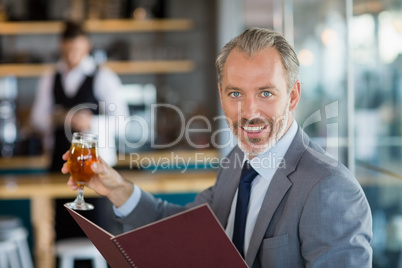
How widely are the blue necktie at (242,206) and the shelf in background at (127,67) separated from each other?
16.0 ft

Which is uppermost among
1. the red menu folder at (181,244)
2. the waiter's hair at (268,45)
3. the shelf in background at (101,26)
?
the shelf in background at (101,26)

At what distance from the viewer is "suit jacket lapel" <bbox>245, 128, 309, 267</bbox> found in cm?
164

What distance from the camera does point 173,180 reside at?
13.2 feet

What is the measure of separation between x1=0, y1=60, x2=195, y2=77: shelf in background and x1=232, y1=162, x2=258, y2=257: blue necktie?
16.0 feet

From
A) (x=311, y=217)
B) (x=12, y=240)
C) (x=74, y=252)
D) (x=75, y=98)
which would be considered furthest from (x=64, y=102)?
(x=311, y=217)

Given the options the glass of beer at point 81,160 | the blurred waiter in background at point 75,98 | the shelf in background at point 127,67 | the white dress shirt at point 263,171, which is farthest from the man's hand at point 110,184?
the shelf in background at point 127,67

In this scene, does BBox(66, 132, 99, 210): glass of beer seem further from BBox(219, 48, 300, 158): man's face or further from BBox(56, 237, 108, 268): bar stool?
BBox(56, 237, 108, 268): bar stool

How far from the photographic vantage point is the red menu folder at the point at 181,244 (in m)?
1.30

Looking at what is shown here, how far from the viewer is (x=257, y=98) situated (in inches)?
64.7

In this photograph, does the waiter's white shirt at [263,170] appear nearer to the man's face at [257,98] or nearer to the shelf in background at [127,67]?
the man's face at [257,98]

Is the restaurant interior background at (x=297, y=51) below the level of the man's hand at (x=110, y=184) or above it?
above

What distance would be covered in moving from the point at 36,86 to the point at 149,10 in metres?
1.51

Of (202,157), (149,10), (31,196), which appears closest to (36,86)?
(149,10)

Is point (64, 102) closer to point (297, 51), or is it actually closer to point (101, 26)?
point (297, 51)
